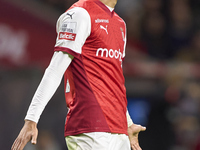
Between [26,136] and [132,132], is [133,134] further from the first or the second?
→ [26,136]

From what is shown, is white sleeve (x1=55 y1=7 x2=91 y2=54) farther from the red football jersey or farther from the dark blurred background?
the dark blurred background

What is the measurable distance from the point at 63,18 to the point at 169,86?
13.7 feet

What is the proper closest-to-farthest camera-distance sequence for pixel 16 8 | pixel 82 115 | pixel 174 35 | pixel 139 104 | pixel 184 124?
A: pixel 82 115, pixel 16 8, pixel 184 124, pixel 139 104, pixel 174 35

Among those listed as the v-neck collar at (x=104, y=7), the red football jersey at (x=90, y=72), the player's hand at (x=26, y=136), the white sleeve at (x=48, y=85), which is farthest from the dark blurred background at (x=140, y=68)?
the player's hand at (x=26, y=136)

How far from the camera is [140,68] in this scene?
600cm

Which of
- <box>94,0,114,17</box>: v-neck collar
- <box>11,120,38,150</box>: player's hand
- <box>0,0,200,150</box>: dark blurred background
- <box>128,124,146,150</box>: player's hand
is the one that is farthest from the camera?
<box>0,0,200,150</box>: dark blurred background

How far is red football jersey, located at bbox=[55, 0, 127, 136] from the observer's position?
197 cm

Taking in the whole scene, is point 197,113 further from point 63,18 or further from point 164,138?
point 63,18

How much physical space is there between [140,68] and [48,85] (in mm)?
4209

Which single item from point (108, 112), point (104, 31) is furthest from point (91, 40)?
point (108, 112)

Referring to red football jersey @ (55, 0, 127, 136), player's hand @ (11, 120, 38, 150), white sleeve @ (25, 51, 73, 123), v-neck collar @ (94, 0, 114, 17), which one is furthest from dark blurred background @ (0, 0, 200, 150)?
player's hand @ (11, 120, 38, 150)

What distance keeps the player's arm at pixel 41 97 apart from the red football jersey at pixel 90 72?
0.20 feet

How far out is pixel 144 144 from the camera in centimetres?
537

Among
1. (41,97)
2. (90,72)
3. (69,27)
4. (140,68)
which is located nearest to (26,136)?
(41,97)
